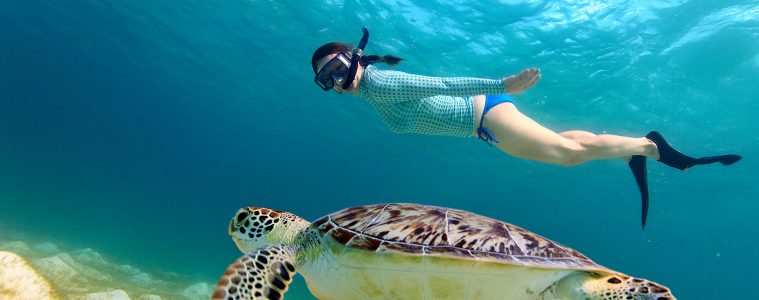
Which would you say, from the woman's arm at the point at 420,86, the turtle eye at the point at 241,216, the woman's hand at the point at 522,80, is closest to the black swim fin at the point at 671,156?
the woman's hand at the point at 522,80

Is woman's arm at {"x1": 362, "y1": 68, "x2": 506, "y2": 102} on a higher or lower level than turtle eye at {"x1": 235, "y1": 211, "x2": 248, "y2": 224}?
higher

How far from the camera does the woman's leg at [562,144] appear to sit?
445 centimetres

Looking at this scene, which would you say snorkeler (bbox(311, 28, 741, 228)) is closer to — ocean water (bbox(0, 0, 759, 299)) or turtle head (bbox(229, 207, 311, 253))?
turtle head (bbox(229, 207, 311, 253))

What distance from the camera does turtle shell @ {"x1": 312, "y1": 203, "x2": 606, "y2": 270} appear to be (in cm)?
223

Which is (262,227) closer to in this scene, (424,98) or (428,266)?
(428,266)

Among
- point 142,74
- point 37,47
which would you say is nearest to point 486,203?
point 142,74

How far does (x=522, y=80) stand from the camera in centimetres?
428

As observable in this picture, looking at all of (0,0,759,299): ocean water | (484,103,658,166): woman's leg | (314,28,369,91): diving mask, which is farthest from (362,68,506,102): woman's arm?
(0,0,759,299): ocean water

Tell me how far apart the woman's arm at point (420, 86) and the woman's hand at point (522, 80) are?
6 centimetres

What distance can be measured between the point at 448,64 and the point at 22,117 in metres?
67.6

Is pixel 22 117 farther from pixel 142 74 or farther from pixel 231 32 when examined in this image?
pixel 231 32

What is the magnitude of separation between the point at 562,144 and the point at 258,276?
3.58 meters

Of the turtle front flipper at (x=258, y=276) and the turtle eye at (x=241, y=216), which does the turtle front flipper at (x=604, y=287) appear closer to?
the turtle front flipper at (x=258, y=276)

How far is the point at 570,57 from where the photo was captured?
12.9 meters
